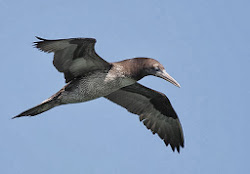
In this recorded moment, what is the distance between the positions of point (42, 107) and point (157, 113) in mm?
3039

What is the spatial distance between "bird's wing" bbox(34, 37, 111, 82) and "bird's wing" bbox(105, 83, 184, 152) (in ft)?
5.48

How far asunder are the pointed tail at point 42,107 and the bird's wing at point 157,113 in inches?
78.6

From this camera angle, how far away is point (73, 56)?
32.1 feet

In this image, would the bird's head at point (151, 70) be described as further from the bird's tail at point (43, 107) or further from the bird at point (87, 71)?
the bird's tail at point (43, 107)

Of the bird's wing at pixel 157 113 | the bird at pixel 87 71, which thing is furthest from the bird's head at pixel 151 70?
the bird's wing at pixel 157 113

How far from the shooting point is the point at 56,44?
368 inches

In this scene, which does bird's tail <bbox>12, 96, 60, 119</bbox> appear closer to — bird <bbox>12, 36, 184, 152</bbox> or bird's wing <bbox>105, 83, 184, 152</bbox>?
bird <bbox>12, 36, 184, 152</bbox>

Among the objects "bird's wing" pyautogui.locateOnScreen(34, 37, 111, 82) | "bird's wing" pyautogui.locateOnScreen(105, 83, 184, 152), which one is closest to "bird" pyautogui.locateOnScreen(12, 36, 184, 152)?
"bird's wing" pyautogui.locateOnScreen(34, 37, 111, 82)

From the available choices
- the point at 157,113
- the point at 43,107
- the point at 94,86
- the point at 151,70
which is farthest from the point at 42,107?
the point at 157,113

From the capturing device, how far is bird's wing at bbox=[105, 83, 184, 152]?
11.4 m

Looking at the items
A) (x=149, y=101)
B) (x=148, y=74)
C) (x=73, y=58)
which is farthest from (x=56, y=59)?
(x=149, y=101)

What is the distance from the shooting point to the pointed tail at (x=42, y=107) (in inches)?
384

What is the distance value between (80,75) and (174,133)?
9.40 ft

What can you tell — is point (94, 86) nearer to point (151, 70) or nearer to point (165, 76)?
point (151, 70)
